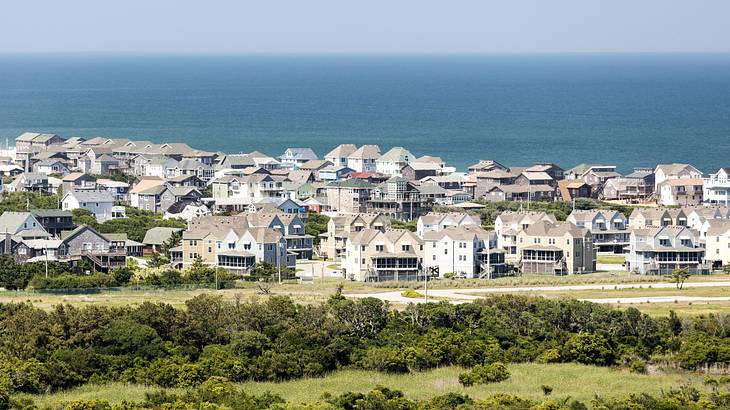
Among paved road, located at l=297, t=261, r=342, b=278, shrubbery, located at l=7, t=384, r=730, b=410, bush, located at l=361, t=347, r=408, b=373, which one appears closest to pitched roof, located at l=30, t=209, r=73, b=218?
paved road, located at l=297, t=261, r=342, b=278

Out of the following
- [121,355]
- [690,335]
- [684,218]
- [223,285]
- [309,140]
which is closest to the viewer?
[121,355]

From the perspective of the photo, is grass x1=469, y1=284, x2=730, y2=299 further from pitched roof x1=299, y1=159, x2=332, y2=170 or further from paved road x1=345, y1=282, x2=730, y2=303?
pitched roof x1=299, y1=159, x2=332, y2=170

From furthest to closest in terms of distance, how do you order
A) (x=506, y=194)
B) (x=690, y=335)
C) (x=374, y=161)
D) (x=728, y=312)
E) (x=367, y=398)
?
(x=374, y=161), (x=506, y=194), (x=728, y=312), (x=690, y=335), (x=367, y=398)

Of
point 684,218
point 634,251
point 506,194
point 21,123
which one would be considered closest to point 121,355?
point 634,251

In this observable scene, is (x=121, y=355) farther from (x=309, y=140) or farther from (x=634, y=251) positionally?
(x=309, y=140)

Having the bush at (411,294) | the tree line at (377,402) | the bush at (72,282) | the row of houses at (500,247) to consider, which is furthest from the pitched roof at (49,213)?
the tree line at (377,402)
